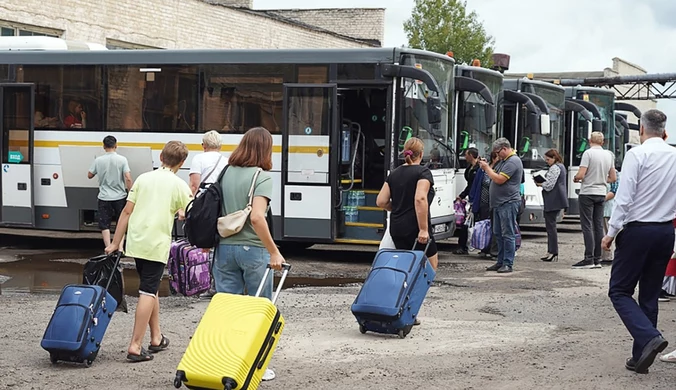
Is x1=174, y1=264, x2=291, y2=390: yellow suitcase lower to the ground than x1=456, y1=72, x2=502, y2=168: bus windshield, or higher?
lower

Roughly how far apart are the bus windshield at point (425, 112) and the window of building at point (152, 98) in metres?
3.33

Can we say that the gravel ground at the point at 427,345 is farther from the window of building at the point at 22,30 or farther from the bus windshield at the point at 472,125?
the window of building at the point at 22,30

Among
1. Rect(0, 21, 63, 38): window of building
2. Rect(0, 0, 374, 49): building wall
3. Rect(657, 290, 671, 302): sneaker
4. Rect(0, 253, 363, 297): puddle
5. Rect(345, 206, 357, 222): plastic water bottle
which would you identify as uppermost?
Rect(0, 0, 374, 49): building wall

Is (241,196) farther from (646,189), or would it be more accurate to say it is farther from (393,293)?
(646,189)

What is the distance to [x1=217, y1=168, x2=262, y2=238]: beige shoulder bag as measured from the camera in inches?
279

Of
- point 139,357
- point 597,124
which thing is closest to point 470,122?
point 597,124

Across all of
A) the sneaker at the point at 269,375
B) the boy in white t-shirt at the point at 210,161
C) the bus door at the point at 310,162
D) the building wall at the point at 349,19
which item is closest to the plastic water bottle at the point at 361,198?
the bus door at the point at 310,162

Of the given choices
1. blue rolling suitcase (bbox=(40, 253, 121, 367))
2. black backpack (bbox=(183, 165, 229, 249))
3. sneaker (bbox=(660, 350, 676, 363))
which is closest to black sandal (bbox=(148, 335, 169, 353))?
blue rolling suitcase (bbox=(40, 253, 121, 367))

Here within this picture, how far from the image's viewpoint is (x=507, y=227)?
1393 centimetres

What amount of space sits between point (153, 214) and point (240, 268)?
108 cm

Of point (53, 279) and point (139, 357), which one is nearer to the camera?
point (139, 357)

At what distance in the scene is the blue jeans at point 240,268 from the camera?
7.17 meters

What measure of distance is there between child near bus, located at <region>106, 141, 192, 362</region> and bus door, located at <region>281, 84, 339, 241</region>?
677 cm

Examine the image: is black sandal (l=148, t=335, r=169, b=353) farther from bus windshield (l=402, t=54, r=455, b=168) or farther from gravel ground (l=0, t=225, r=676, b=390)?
bus windshield (l=402, t=54, r=455, b=168)
